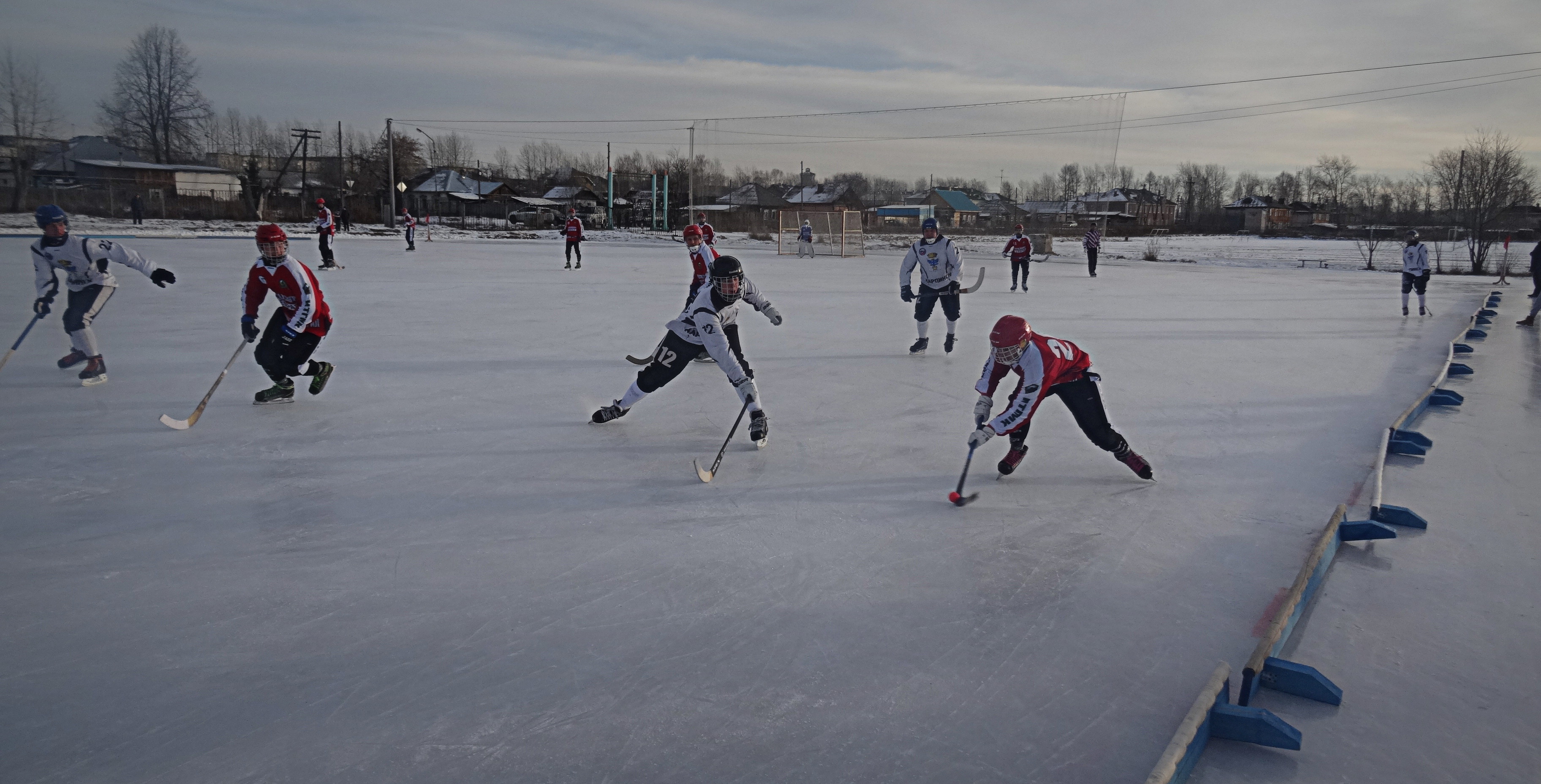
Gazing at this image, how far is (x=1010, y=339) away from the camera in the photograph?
4242 mm

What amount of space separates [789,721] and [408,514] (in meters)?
2.52

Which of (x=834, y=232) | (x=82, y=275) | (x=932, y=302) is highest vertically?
(x=834, y=232)

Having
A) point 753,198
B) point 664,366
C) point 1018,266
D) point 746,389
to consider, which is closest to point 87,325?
point 664,366

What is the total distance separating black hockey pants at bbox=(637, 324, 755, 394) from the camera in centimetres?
552

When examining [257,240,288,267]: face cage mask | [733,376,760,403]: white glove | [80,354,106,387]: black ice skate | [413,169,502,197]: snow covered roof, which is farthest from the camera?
[413,169,502,197]: snow covered roof

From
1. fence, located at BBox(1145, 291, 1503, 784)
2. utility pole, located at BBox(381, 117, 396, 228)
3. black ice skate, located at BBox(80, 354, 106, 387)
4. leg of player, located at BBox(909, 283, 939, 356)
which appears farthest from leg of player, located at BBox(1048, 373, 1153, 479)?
utility pole, located at BBox(381, 117, 396, 228)

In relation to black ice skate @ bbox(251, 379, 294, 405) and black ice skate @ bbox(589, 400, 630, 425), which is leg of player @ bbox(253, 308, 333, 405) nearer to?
black ice skate @ bbox(251, 379, 294, 405)

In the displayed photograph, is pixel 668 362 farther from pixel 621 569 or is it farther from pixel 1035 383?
pixel 1035 383

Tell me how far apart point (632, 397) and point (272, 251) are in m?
2.90

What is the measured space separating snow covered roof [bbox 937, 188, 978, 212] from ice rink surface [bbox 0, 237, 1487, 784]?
64892 mm

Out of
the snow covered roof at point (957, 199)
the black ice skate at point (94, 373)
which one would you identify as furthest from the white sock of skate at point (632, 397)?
the snow covered roof at point (957, 199)

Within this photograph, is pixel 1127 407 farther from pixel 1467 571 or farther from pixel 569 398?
pixel 569 398

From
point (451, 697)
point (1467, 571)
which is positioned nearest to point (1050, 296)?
point (1467, 571)

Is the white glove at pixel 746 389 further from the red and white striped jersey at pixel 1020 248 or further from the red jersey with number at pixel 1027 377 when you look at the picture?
the red and white striped jersey at pixel 1020 248
